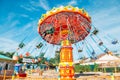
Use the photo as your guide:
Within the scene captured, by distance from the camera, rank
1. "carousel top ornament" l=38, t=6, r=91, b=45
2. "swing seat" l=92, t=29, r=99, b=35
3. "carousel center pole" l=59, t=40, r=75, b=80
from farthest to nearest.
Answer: "swing seat" l=92, t=29, r=99, b=35, "carousel top ornament" l=38, t=6, r=91, b=45, "carousel center pole" l=59, t=40, r=75, b=80

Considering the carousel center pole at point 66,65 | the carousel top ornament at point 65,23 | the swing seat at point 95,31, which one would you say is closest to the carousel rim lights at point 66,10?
the carousel top ornament at point 65,23

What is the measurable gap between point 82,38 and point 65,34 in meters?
5.03

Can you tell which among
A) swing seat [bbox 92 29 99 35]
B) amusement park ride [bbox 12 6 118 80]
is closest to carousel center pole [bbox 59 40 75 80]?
amusement park ride [bbox 12 6 118 80]

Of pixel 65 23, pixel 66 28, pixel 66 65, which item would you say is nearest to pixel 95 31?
pixel 66 28

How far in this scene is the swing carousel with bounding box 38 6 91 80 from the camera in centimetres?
1275

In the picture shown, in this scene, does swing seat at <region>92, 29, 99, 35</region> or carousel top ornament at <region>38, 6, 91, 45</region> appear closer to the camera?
carousel top ornament at <region>38, 6, 91, 45</region>

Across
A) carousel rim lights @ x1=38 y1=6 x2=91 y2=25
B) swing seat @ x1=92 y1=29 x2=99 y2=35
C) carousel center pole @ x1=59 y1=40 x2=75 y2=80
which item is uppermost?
carousel rim lights @ x1=38 y1=6 x2=91 y2=25

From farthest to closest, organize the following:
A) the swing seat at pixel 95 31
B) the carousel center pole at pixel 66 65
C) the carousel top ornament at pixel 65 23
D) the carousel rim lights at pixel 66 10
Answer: the swing seat at pixel 95 31
the carousel top ornament at pixel 65 23
the carousel rim lights at pixel 66 10
the carousel center pole at pixel 66 65

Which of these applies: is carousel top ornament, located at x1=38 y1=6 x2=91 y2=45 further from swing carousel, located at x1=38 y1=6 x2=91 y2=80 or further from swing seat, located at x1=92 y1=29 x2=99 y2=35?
swing seat, located at x1=92 y1=29 x2=99 y2=35

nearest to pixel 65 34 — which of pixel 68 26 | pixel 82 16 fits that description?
pixel 68 26

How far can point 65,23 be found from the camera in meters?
19.7

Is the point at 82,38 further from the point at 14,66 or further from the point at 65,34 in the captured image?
the point at 14,66

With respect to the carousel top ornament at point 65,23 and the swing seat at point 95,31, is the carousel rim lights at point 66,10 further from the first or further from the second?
the swing seat at point 95,31

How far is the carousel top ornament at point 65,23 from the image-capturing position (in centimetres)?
1689
